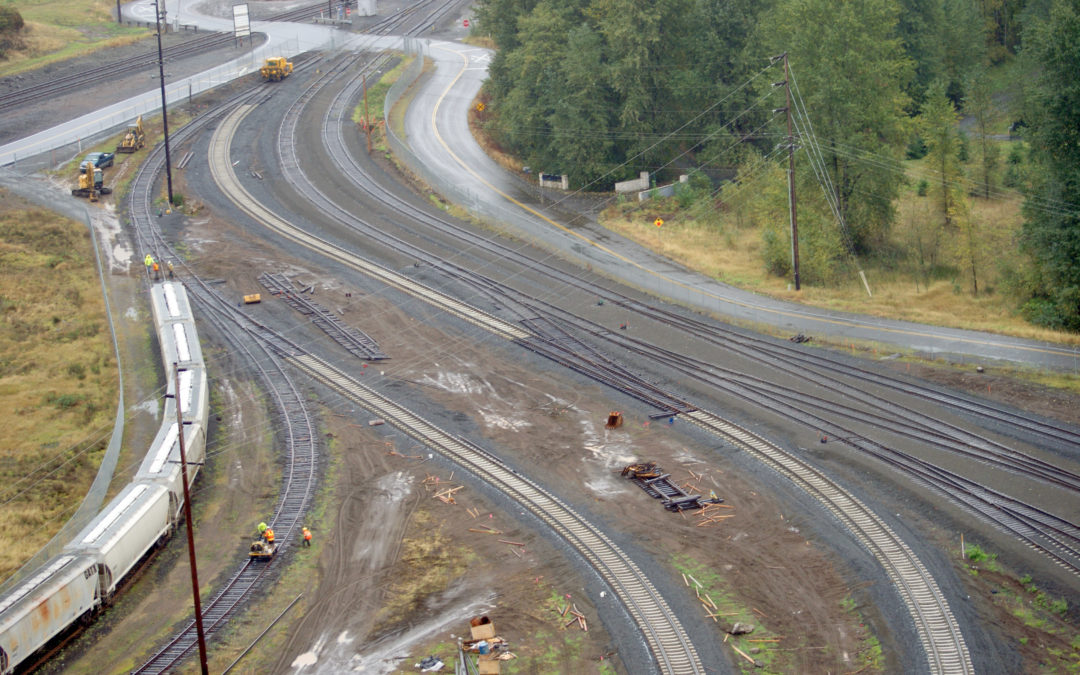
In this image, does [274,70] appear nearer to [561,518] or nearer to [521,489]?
[521,489]

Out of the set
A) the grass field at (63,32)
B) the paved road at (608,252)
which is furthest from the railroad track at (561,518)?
the grass field at (63,32)

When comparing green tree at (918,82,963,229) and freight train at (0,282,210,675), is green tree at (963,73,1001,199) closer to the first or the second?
green tree at (918,82,963,229)

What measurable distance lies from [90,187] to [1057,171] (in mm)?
56567

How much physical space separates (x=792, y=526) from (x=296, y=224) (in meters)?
40.7

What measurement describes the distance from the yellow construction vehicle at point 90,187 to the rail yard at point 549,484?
8.85 m

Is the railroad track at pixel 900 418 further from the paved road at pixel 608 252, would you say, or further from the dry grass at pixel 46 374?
the dry grass at pixel 46 374

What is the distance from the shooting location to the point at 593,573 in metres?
31.2

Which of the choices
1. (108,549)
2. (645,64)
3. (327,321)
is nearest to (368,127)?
(645,64)

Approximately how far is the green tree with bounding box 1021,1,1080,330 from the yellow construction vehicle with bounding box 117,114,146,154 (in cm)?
5780

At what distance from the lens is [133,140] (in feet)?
247

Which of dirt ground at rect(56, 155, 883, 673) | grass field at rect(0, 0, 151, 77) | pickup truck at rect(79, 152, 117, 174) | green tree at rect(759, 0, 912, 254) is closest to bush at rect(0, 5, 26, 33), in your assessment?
grass field at rect(0, 0, 151, 77)

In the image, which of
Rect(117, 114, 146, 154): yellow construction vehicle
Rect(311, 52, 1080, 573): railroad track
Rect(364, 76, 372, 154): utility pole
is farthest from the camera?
Rect(364, 76, 372, 154): utility pole

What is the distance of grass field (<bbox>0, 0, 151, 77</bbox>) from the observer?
92312 millimetres

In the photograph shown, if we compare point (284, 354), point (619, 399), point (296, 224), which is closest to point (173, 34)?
point (296, 224)
